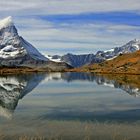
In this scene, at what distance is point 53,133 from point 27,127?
3797mm

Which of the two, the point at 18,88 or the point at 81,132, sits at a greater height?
the point at 81,132

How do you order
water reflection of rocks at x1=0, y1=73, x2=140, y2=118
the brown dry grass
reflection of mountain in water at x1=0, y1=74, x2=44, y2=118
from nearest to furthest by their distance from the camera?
the brown dry grass
reflection of mountain in water at x1=0, y1=74, x2=44, y2=118
water reflection of rocks at x1=0, y1=73, x2=140, y2=118

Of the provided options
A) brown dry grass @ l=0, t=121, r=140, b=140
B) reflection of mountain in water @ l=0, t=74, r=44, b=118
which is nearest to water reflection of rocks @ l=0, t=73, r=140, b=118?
reflection of mountain in water @ l=0, t=74, r=44, b=118

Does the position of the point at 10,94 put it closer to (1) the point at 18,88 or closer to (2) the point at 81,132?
(1) the point at 18,88

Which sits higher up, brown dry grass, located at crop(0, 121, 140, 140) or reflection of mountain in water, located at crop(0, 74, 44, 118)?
brown dry grass, located at crop(0, 121, 140, 140)

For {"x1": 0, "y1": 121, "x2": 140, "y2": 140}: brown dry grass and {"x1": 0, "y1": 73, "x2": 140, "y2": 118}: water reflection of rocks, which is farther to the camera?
{"x1": 0, "y1": 73, "x2": 140, "y2": 118}: water reflection of rocks

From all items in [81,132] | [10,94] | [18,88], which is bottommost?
[18,88]

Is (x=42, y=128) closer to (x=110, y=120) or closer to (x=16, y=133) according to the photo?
(x=16, y=133)

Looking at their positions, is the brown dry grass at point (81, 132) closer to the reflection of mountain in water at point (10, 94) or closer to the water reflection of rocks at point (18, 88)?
the water reflection of rocks at point (18, 88)

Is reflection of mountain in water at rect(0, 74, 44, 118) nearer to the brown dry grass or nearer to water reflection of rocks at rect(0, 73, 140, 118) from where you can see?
water reflection of rocks at rect(0, 73, 140, 118)

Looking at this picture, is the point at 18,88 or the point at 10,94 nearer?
the point at 10,94

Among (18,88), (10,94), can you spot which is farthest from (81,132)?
(18,88)

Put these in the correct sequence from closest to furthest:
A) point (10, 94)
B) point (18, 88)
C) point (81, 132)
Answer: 1. point (81, 132)
2. point (10, 94)
3. point (18, 88)

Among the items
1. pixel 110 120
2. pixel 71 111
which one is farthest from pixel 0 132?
pixel 71 111
